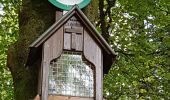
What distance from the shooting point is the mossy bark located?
2453mm

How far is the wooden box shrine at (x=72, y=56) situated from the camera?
207 cm

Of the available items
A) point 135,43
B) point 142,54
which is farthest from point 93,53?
point 135,43

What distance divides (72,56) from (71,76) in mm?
115

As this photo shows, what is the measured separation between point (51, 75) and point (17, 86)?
52 centimetres

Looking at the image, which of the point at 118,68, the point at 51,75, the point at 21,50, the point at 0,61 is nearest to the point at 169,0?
the point at 118,68

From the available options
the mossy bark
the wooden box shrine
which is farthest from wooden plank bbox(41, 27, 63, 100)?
the mossy bark

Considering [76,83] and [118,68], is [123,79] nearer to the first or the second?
[118,68]

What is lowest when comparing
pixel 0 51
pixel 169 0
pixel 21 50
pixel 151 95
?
pixel 151 95

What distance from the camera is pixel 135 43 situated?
6.76 metres

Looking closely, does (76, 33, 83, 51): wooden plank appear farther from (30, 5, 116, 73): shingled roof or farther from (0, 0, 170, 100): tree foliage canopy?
(0, 0, 170, 100): tree foliage canopy

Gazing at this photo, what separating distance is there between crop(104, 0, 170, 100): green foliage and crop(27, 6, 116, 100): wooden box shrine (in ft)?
14.0

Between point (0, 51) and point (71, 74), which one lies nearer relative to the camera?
point (71, 74)

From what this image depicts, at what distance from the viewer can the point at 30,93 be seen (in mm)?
2400

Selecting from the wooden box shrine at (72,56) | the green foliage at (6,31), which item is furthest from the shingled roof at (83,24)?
the green foliage at (6,31)
